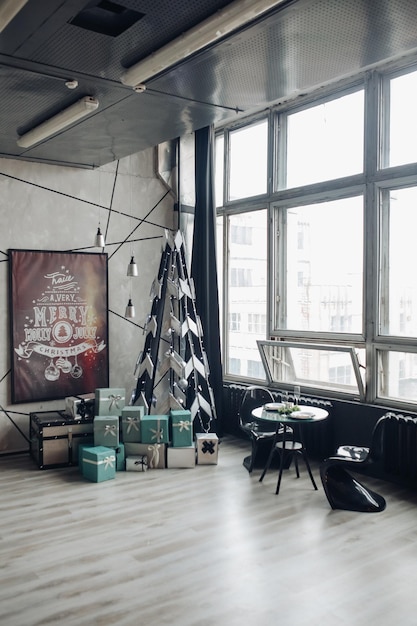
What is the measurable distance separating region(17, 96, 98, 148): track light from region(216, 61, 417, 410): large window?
2769 millimetres

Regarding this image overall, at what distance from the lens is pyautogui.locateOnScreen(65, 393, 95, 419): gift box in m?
6.06

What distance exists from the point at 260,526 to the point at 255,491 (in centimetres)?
79

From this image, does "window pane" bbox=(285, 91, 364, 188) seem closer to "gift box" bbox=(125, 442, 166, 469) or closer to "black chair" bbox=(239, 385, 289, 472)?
"black chair" bbox=(239, 385, 289, 472)

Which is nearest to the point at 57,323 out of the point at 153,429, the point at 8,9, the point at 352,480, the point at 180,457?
the point at 153,429

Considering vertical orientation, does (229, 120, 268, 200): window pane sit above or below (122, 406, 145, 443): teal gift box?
above

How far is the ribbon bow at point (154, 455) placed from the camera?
5844 millimetres

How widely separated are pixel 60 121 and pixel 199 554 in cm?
343

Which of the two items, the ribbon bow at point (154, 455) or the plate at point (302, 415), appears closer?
the plate at point (302, 415)

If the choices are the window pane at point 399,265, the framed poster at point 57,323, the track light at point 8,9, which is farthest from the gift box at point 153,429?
the track light at point 8,9

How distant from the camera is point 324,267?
20.7 ft

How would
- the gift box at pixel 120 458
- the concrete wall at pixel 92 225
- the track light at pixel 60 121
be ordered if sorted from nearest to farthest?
the track light at pixel 60 121 → the gift box at pixel 120 458 → the concrete wall at pixel 92 225

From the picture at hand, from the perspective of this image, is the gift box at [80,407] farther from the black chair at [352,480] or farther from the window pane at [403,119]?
the window pane at [403,119]

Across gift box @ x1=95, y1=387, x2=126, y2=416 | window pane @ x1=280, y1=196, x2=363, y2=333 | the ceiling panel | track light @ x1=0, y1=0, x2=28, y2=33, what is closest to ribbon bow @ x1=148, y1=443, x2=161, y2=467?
gift box @ x1=95, y1=387, x2=126, y2=416

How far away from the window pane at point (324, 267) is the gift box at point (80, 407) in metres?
2.41
